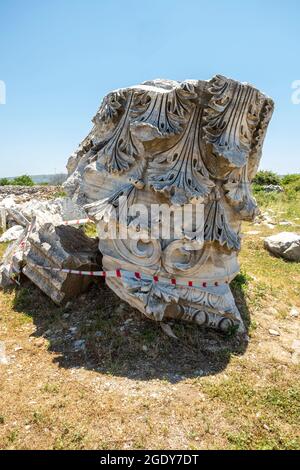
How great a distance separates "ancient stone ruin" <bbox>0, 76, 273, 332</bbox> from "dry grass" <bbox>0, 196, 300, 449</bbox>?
339 mm

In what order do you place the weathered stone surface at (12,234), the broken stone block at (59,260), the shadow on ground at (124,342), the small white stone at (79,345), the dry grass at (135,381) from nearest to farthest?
the dry grass at (135,381), the shadow on ground at (124,342), the small white stone at (79,345), the broken stone block at (59,260), the weathered stone surface at (12,234)

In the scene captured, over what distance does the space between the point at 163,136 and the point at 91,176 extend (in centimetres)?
100

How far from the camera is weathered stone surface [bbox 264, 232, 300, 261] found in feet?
22.3

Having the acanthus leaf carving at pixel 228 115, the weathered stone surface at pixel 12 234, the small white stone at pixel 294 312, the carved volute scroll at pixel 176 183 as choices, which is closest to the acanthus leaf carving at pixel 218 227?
the carved volute scroll at pixel 176 183

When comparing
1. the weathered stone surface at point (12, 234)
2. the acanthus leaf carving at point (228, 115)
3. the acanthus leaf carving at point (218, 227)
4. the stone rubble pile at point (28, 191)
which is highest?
the acanthus leaf carving at point (228, 115)

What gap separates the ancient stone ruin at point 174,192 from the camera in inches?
146

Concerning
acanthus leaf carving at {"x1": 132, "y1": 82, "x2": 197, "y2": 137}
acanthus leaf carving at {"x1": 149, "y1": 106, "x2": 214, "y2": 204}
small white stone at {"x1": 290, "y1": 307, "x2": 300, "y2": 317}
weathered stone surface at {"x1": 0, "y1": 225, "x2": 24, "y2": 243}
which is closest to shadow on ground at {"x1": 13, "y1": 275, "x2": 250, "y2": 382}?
small white stone at {"x1": 290, "y1": 307, "x2": 300, "y2": 317}

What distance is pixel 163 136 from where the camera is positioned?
145 inches

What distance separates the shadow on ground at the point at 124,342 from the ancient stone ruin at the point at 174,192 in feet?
0.69

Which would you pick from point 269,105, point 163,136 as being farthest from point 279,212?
point 163,136

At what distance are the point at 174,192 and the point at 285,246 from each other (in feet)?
13.1

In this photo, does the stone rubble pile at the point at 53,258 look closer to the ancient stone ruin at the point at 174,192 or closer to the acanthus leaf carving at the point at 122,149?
the ancient stone ruin at the point at 174,192

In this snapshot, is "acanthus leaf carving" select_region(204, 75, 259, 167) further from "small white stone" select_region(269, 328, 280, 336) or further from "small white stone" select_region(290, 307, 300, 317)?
"small white stone" select_region(290, 307, 300, 317)
